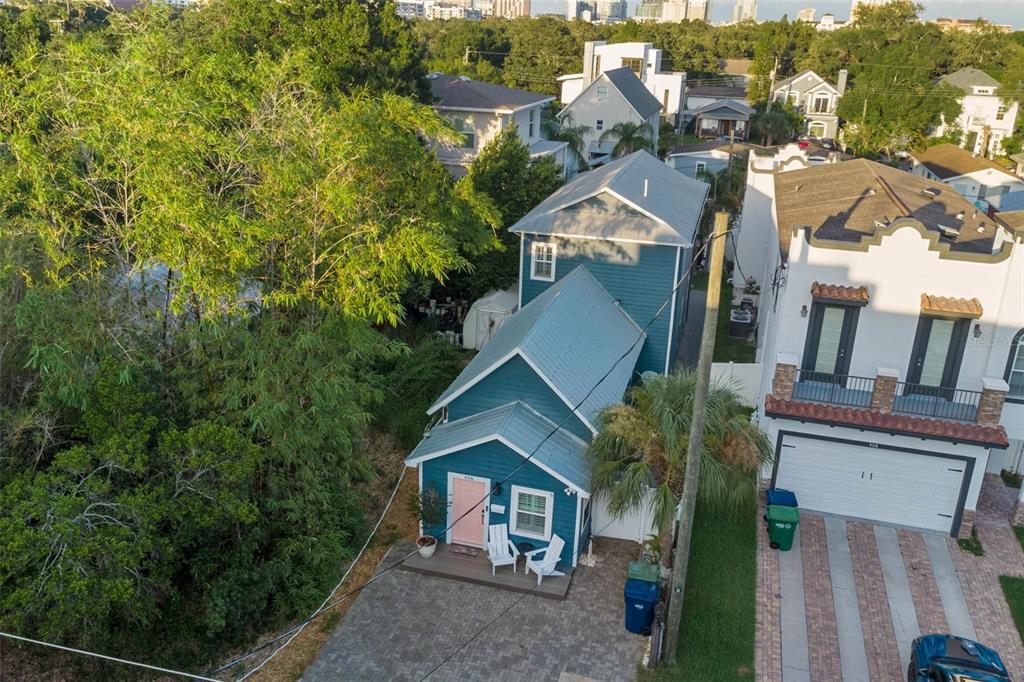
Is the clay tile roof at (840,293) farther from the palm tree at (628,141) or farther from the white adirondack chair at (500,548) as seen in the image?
A: the palm tree at (628,141)

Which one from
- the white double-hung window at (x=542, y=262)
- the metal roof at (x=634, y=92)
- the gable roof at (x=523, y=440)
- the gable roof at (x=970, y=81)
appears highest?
the gable roof at (x=970, y=81)

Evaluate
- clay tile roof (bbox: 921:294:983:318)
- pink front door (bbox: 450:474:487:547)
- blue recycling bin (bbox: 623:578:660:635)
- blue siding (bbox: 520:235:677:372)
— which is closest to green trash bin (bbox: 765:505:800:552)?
blue recycling bin (bbox: 623:578:660:635)

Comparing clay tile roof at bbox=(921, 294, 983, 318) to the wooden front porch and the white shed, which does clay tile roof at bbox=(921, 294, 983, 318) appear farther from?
the white shed

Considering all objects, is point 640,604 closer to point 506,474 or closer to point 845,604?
point 506,474

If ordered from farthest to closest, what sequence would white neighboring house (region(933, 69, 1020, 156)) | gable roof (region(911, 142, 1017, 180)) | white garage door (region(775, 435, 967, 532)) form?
white neighboring house (region(933, 69, 1020, 156)) < gable roof (region(911, 142, 1017, 180)) < white garage door (region(775, 435, 967, 532))

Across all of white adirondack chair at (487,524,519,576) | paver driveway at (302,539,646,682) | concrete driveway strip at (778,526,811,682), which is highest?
white adirondack chair at (487,524,519,576)

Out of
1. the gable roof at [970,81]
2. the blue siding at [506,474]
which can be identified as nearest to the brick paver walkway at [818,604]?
the blue siding at [506,474]

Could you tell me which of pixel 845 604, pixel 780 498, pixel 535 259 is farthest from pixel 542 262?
pixel 845 604

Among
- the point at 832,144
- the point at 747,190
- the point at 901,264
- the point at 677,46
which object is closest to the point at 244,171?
the point at 901,264
